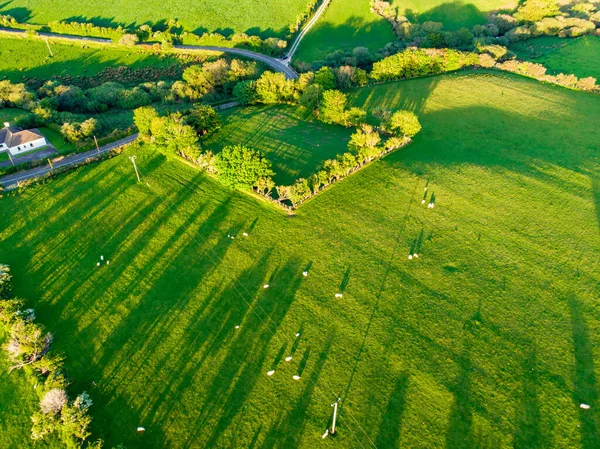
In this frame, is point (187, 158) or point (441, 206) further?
point (187, 158)

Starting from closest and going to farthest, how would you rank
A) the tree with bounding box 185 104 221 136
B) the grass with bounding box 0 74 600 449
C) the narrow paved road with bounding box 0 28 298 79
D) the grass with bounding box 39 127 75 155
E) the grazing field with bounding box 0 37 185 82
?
the grass with bounding box 0 74 600 449 < the grass with bounding box 39 127 75 155 < the tree with bounding box 185 104 221 136 < the narrow paved road with bounding box 0 28 298 79 < the grazing field with bounding box 0 37 185 82

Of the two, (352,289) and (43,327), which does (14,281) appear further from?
(352,289)

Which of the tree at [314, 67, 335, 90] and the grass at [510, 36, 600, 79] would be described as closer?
the tree at [314, 67, 335, 90]

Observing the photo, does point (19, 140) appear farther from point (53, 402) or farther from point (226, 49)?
point (226, 49)

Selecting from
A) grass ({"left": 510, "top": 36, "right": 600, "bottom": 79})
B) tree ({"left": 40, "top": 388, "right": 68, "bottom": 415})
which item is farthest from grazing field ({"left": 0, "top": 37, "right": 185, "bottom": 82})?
tree ({"left": 40, "top": 388, "right": 68, "bottom": 415})

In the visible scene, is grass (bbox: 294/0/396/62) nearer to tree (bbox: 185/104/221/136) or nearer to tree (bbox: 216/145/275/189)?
tree (bbox: 185/104/221/136)

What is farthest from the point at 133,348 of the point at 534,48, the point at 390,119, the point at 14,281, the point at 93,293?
the point at 534,48

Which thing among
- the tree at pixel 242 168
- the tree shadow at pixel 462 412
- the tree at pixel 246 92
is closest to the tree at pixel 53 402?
the tree at pixel 242 168
